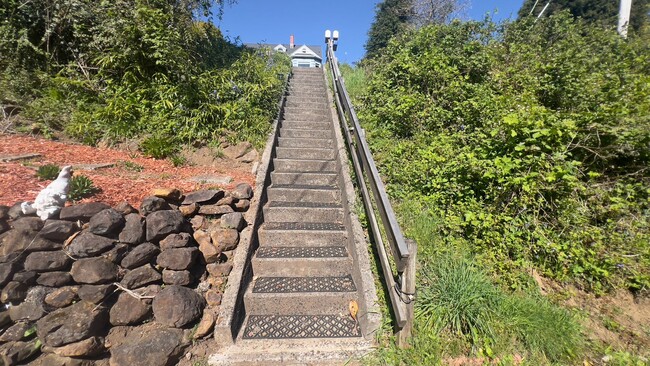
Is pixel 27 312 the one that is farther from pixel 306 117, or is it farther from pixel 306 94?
pixel 306 94

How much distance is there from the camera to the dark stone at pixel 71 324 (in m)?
2.20

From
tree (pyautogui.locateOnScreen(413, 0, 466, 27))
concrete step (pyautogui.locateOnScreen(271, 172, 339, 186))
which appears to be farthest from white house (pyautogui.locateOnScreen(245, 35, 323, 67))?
concrete step (pyautogui.locateOnScreen(271, 172, 339, 186))

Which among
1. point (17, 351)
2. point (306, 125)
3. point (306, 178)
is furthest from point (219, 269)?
point (306, 125)

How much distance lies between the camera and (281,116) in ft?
22.1

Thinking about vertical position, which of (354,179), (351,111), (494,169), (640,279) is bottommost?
(640,279)

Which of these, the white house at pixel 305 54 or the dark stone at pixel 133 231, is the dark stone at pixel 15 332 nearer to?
the dark stone at pixel 133 231

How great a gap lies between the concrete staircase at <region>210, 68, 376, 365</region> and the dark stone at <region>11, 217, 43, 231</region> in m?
2.03

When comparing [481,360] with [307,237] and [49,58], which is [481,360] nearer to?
[307,237]

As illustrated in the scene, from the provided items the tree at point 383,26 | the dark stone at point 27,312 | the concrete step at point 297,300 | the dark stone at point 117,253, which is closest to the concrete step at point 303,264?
the concrete step at point 297,300

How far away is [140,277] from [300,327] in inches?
65.3

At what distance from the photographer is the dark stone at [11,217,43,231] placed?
8.01 feet

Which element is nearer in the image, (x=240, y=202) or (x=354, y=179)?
(x=240, y=202)

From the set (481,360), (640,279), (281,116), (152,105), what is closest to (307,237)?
Answer: (481,360)

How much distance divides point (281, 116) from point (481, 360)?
602cm
